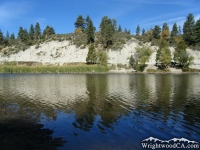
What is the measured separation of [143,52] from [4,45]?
121611mm

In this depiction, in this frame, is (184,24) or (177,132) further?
(184,24)

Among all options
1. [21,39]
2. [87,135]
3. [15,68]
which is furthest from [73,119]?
[21,39]

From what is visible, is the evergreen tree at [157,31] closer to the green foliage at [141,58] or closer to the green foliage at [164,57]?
the green foliage at [164,57]

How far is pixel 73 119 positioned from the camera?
59.3 feet

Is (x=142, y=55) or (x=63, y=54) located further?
(x=63, y=54)

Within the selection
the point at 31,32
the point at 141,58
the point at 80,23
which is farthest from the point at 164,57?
the point at 31,32

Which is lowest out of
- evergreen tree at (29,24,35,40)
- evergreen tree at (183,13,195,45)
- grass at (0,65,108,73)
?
grass at (0,65,108,73)

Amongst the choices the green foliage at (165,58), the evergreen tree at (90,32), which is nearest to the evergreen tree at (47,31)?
the evergreen tree at (90,32)

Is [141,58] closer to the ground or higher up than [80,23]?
closer to the ground

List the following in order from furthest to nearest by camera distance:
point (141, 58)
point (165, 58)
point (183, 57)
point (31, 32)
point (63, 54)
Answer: point (31, 32) → point (63, 54) → point (141, 58) → point (165, 58) → point (183, 57)

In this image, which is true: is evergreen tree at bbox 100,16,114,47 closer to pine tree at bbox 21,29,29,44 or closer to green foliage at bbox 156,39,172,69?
green foliage at bbox 156,39,172,69

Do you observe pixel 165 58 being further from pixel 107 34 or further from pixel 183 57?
pixel 107 34

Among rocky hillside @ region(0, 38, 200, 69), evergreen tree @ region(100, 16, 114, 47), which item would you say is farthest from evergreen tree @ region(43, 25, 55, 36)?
evergreen tree @ region(100, 16, 114, 47)

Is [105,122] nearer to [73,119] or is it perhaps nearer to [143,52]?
[73,119]
